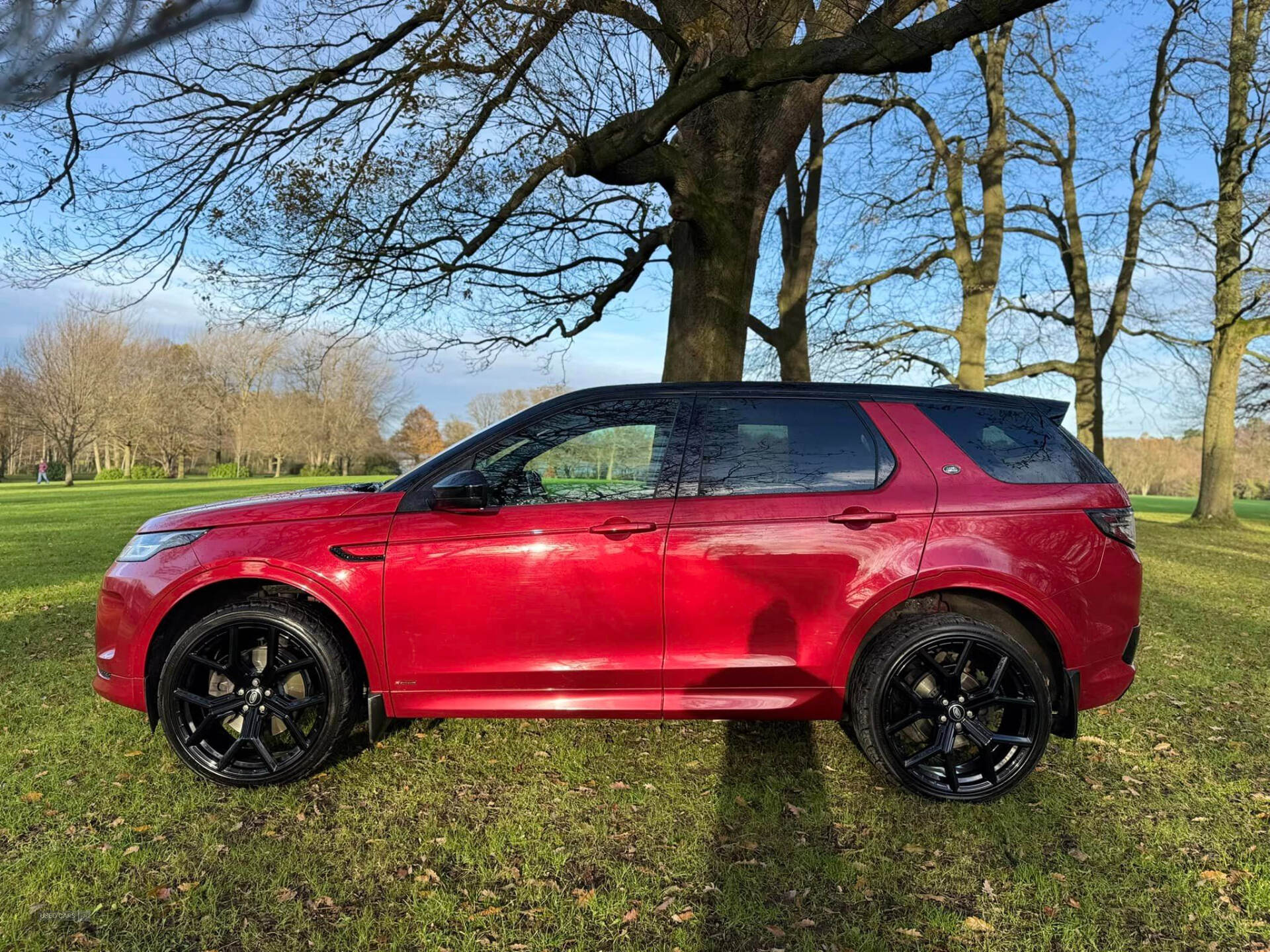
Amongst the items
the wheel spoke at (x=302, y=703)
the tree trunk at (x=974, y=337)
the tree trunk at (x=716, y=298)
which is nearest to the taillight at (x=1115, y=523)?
the wheel spoke at (x=302, y=703)

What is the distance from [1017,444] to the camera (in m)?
3.39

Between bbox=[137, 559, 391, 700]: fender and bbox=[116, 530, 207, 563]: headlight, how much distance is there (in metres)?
0.18

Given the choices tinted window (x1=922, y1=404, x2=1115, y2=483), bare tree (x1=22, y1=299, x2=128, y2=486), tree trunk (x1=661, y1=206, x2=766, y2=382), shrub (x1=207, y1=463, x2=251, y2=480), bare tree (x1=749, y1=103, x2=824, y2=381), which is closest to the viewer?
tinted window (x1=922, y1=404, x2=1115, y2=483)

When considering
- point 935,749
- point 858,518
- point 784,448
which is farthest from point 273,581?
point 935,749

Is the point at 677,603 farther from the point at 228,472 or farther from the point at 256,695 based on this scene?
the point at 228,472

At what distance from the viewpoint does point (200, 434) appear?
56.3 m

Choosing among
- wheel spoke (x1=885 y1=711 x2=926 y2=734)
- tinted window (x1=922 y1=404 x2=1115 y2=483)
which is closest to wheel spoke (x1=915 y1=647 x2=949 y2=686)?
wheel spoke (x1=885 y1=711 x2=926 y2=734)

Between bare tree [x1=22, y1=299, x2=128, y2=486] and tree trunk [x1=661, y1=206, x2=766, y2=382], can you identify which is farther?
bare tree [x1=22, y1=299, x2=128, y2=486]

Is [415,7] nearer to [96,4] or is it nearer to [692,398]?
[96,4]

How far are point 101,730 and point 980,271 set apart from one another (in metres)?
16.7

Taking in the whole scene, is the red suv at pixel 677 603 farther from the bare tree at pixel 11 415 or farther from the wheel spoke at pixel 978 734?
the bare tree at pixel 11 415

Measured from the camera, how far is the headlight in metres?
3.29

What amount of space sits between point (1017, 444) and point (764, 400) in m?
Result: 1.22

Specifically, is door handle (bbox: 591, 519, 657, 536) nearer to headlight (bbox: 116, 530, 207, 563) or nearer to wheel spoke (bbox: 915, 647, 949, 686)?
wheel spoke (bbox: 915, 647, 949, 686)
